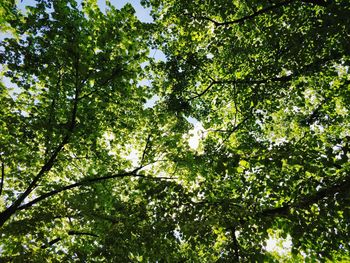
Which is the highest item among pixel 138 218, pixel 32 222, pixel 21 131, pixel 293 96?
pixel 21 131

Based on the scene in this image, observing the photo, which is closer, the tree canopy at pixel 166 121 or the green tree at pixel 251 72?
the tree canopy at pixel 166 121

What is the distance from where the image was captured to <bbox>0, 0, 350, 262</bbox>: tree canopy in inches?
200

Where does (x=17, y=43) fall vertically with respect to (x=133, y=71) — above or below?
above

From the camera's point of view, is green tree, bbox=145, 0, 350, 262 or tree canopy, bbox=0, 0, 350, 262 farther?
green tree, bbox=145, 0, 350, 262

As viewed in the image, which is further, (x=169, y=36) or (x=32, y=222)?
(x=169, y=36)

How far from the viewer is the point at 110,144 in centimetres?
1345

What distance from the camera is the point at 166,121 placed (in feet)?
42.7

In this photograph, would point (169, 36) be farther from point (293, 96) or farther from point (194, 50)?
point (293, 96)

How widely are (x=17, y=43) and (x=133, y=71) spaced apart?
3.93 meters

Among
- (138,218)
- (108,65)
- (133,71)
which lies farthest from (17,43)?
(138,218)

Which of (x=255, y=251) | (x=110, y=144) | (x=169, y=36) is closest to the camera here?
(x=255, y=251)

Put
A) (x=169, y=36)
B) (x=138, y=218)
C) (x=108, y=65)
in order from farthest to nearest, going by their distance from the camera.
A: (x=169, y=36) < (x=108, y=65) < (x=138, y=218)

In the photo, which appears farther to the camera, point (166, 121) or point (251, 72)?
point (166, 121)

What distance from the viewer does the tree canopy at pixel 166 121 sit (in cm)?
509
